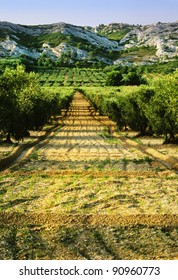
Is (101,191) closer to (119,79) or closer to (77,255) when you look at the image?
(77,255)

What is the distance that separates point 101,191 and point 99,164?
9782mm

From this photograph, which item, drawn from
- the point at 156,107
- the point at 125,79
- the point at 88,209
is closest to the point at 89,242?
the point at 88,209

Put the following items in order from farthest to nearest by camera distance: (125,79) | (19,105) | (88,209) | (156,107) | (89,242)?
1. (125,79)
2. (19,105)
3. (156,107)
4. (88,209)
5. (89,242)

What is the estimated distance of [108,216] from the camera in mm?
19016

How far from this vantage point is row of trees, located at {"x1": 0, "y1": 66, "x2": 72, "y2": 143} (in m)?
41.2

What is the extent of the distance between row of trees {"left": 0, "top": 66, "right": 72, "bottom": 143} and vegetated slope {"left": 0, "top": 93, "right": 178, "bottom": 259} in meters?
7.96

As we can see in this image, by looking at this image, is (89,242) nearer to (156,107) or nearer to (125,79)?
(156,107)

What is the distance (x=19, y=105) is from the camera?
165 ft

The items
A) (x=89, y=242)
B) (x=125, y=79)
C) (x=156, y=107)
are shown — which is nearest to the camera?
(x=89, y=242)

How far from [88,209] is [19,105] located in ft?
105

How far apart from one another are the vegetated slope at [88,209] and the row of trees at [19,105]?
7.96m

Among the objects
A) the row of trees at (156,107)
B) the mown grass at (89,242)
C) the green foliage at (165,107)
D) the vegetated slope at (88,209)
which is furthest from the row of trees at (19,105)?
the mown grass at (89,242)

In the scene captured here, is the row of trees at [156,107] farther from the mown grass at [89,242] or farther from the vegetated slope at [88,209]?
the mown grass at [89,242]

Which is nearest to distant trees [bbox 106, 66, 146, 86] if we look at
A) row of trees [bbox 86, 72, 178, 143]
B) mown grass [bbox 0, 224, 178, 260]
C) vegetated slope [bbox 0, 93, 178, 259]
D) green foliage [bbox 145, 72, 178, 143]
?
row of trees [bbox 86, 72, 178, 143]
